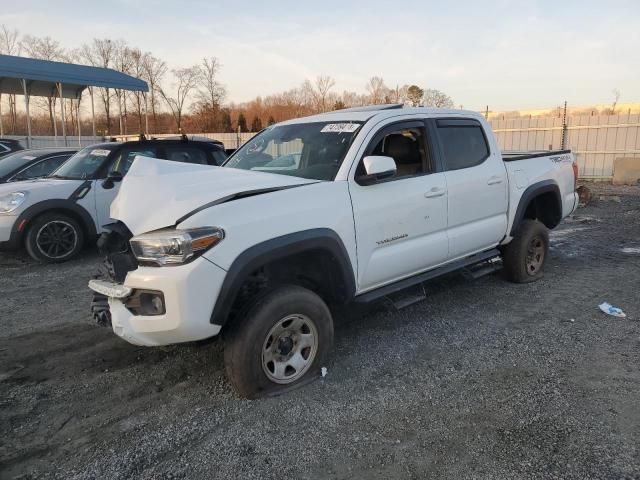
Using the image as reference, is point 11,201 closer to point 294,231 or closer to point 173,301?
point 173,301

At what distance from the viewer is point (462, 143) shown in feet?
15.6

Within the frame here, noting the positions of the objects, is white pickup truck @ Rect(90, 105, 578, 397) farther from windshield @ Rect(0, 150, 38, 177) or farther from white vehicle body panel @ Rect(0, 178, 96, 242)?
windshield @ Rect(0, 150, 38, 177)

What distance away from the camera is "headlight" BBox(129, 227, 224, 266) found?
281cm

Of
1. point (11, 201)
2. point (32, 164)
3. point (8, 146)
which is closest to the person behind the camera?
point (11, 201)

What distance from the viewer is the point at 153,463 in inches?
104

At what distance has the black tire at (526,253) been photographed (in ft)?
17.7

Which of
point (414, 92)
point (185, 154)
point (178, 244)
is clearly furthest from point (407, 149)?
point (414, 92)

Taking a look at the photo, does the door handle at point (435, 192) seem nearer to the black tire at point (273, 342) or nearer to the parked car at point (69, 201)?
the black tire at point (273, 342)

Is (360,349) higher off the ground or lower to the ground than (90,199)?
lower

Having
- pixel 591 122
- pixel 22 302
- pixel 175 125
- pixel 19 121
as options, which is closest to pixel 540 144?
pixel 591 122

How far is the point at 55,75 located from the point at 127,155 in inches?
567

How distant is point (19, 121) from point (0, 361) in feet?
135

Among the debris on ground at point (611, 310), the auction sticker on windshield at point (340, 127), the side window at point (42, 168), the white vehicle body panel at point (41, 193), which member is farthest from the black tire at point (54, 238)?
the debris on ground at point (611, 310)

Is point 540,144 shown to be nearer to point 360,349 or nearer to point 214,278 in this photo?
point 360,349
